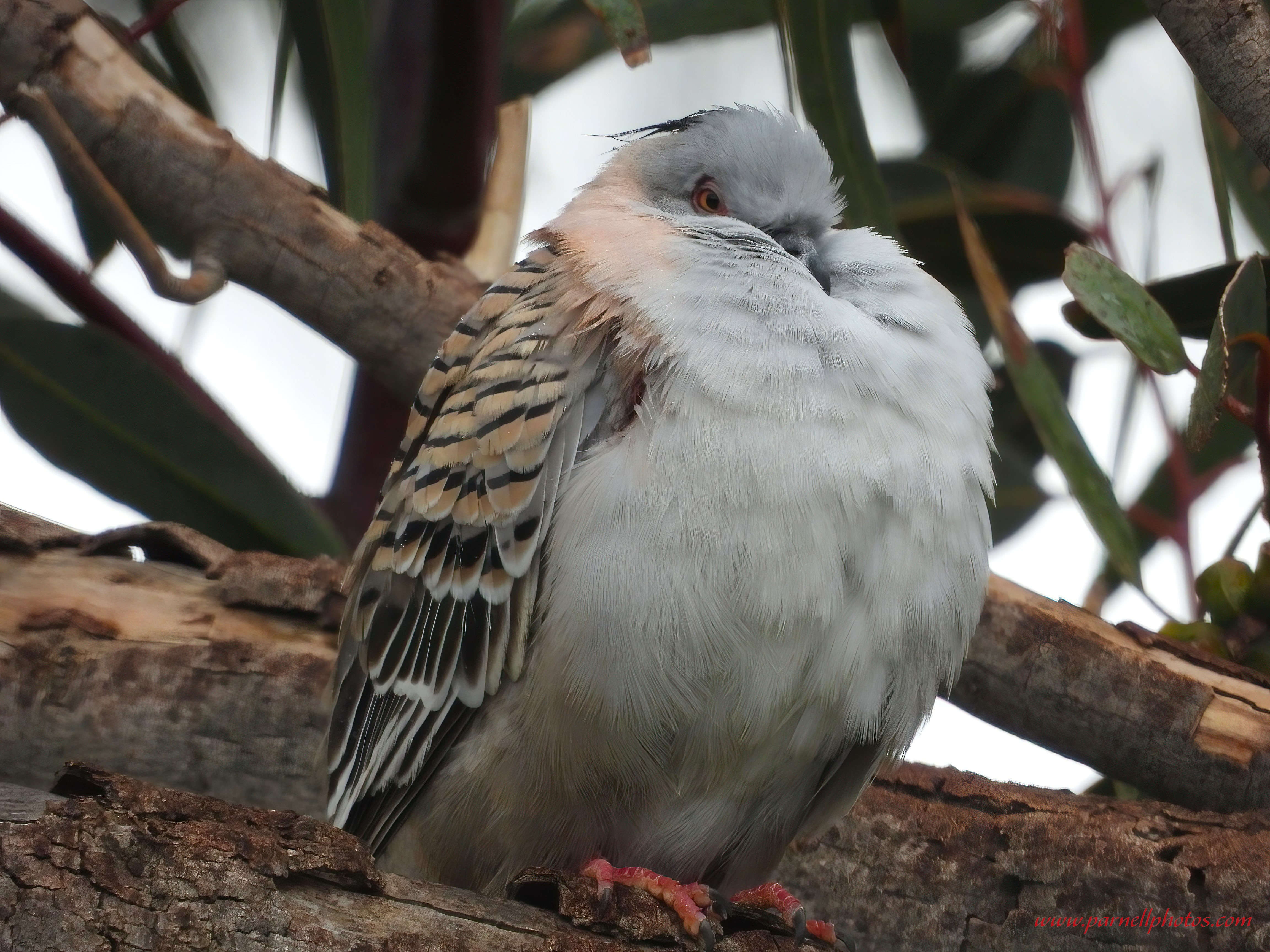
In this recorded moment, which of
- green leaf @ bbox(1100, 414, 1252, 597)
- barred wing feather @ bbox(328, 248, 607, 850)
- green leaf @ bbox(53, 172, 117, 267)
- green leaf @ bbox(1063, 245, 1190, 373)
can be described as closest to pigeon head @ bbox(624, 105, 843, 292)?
barred wing feather @ bbox(328, 248, 607, 850)

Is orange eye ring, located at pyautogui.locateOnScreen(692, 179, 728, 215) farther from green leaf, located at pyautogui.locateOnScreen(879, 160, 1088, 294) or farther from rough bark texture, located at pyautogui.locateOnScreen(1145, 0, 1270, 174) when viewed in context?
green leaf, located at pyautogui.locateOnScreen(879, 160, 1088, 294)

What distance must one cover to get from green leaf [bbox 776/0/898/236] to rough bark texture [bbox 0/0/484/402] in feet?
3.05

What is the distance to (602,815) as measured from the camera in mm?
2342

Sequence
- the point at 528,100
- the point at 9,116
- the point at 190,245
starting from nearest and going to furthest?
the point at 9,116, the point at 190,245, the point at 528,100

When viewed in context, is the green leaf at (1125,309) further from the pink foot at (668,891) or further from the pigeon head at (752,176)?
the pink foot at (668,891)

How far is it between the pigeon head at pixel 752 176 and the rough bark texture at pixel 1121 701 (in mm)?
903

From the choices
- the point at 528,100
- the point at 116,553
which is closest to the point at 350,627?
Result: the point at 116,553

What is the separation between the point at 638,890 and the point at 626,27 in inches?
60.1

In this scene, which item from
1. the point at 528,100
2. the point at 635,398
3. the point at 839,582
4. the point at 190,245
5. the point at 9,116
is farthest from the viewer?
the point at 528,100

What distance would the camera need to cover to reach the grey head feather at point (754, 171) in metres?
2.73

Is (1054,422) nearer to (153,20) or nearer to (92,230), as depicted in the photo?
(153,20)

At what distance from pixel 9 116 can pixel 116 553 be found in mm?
942

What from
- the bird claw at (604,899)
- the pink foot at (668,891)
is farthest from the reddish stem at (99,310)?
→ the bird claw at (604,899)

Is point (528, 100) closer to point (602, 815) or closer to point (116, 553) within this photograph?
point (116, 553)
